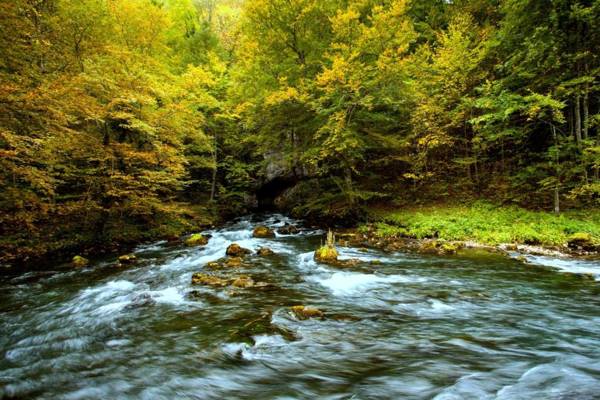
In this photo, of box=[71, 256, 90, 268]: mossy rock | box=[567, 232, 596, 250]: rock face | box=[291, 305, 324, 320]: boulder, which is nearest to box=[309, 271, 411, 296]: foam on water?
box=[291, 305, 324, 320]: boulder

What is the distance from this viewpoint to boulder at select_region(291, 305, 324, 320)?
5.51 metres

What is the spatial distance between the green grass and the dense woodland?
0.85 m

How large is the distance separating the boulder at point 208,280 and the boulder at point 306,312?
2379 millimetres

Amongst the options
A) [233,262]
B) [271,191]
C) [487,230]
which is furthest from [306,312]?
[271,191]

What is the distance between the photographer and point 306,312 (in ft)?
18.2

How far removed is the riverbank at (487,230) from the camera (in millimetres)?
9477

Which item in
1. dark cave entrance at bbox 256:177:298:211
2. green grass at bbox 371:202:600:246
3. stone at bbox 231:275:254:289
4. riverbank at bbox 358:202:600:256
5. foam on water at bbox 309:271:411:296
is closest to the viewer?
foam on water at bbox 309:271:411:296

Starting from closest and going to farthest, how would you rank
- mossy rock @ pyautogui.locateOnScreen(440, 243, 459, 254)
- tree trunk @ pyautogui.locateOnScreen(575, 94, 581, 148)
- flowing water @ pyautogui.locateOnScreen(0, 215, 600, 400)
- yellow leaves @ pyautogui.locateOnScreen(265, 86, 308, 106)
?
flowing water @ pyautogui.locateOnScreen(0, 215, 600, 400), mossy rock @ pyautogui.locateOnScreen(440, 243, 459, 254), tree trunk @ pyautogui.locateOnScreen(575, 94, 581, 148), yellow leaves @ pyautogui.locateOnScreen(265, 86, 308, 106)

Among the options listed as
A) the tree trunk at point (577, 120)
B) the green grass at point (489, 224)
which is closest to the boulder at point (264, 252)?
the green grass at point (489, 224)

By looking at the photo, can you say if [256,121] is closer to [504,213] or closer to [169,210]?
[169,210]

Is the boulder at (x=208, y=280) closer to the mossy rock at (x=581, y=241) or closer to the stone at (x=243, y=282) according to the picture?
the stone at (x=243, y=282)

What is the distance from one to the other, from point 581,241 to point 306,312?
8.55m

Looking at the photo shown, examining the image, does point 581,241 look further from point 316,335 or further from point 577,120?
point 316,335

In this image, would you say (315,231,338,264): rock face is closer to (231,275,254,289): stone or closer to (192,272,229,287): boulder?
(231,275,254,289): stone
